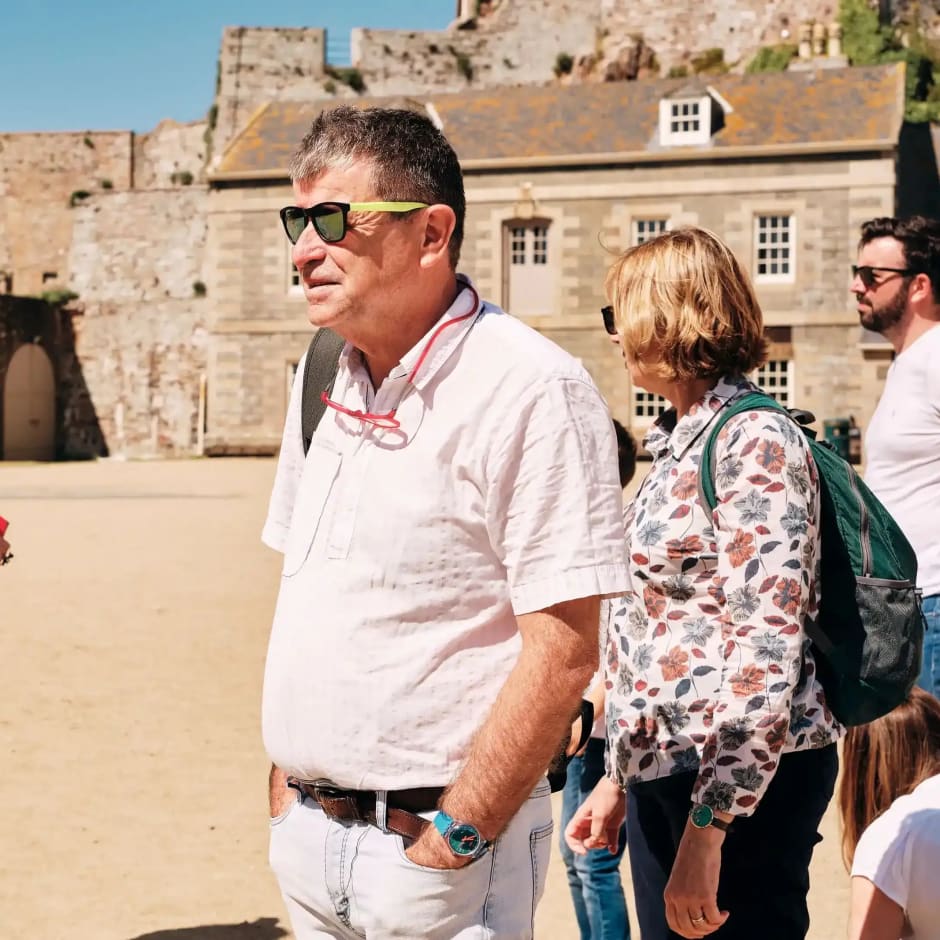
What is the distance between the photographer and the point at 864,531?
2465mm

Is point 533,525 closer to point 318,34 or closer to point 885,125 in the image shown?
point 885,125

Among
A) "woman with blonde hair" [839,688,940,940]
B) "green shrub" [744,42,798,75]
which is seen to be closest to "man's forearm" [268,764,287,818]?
"woman with blonde hair" [839,688,940,940]

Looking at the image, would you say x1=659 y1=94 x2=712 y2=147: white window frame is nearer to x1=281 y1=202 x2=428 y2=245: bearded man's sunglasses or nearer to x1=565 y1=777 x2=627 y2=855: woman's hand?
x1=565 y1=777 x2=627 y2=855: woman's hand

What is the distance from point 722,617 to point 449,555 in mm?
646

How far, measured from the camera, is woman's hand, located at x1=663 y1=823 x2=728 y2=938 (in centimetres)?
235

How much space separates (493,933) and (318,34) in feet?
138

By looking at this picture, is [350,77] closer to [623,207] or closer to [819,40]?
[819,40]

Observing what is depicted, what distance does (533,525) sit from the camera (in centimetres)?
200

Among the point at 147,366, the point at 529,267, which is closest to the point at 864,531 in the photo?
the point at 529,267

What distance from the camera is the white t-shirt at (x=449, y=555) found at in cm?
201

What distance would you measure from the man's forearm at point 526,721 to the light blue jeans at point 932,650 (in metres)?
2.06

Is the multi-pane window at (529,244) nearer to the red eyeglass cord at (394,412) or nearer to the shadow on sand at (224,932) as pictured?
the shadow on sand at (224,932)

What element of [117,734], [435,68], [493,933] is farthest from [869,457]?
[435,68]

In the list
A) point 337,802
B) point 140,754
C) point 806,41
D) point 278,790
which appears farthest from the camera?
point 806,41
